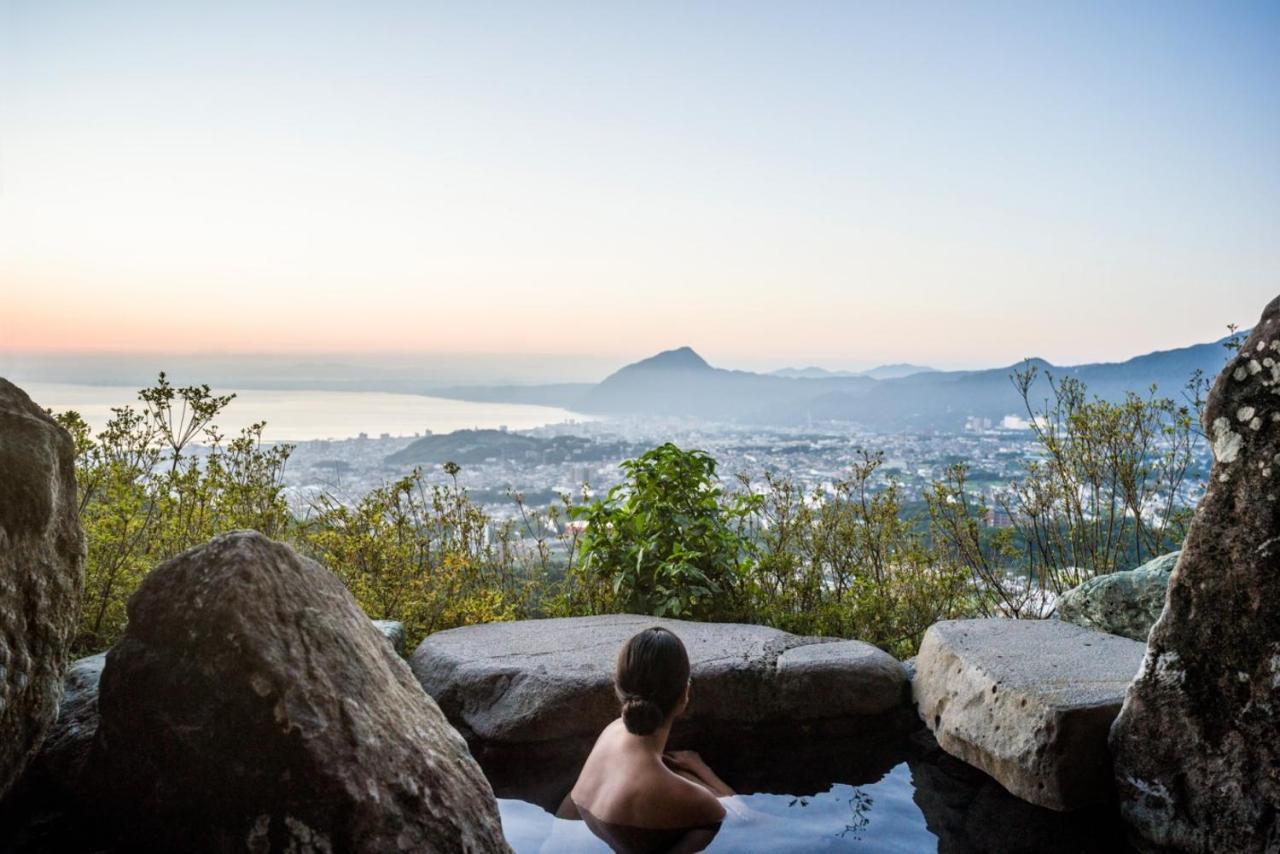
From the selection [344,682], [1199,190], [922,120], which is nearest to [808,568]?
[344,682]

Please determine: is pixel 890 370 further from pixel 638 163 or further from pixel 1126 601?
pixel 1126 601

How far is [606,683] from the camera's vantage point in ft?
14.4

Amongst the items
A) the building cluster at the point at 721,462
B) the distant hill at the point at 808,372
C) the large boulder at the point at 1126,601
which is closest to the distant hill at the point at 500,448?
the building cluster at the point at 721,462

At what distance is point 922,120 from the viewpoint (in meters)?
9.44

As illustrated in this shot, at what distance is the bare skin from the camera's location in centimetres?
356

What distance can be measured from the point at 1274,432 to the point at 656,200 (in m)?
8.36

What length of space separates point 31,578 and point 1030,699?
407 centimetres

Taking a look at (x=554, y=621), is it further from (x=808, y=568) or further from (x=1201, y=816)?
(x=1201, y=816)

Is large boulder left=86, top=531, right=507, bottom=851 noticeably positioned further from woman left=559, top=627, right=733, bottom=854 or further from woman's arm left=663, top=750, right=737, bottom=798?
woman's arm left=663, top=750, right=737, bottom=798

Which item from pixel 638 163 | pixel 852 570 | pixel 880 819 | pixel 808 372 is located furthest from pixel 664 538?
pixel 808 372

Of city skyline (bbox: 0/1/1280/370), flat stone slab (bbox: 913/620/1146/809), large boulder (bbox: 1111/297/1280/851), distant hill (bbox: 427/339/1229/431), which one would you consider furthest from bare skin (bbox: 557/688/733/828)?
distant hill (bbox: 427/339/1229/431)

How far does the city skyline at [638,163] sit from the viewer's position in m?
7.77

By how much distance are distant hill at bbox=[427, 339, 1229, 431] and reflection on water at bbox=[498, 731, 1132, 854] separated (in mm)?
9522

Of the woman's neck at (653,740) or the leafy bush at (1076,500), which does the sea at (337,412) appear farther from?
the leafy bush at (1076,500)
